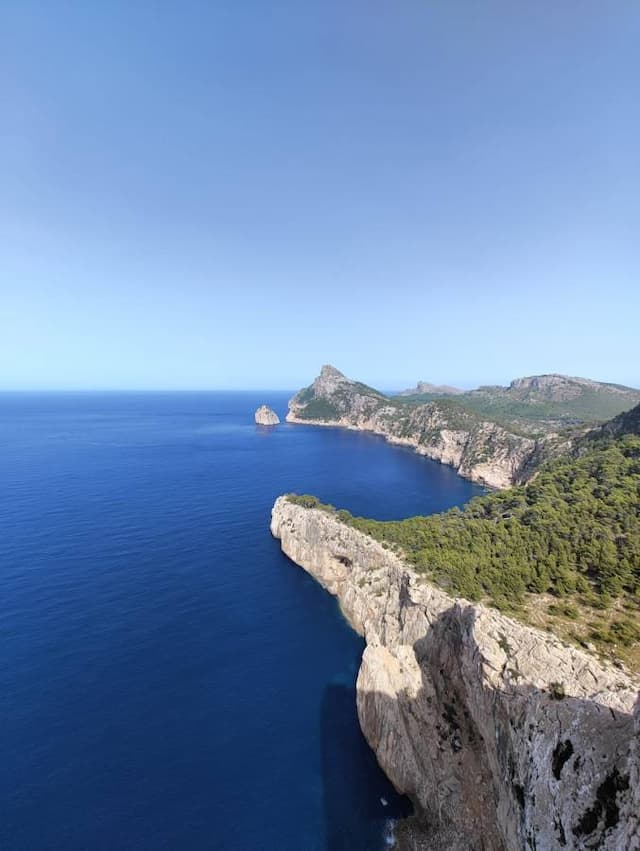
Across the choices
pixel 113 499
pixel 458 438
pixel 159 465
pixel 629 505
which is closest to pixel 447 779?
pixel 629 505

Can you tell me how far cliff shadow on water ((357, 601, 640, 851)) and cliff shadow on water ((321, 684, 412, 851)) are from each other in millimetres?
1224

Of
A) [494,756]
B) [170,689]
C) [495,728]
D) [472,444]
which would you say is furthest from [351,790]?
[472,444]

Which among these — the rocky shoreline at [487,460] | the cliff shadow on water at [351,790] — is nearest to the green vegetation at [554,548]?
the cliff shadow on water at [351,790]

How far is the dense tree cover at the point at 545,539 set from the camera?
3472cm

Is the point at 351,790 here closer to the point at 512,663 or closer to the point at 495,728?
the point at 495,728

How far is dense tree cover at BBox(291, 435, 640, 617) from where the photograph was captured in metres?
34.7

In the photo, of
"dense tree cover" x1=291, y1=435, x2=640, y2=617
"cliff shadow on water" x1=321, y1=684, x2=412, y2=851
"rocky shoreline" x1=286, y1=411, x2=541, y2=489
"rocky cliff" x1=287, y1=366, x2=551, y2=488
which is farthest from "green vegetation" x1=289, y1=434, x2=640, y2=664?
"rocky cliff" x1=287, y1=366, x2=551, y2=488

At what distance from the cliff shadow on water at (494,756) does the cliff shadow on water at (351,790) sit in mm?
1224

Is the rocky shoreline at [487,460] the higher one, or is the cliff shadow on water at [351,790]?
the rocky shoreline at [487,460]

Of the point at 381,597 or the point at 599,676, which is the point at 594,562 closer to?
the point at 599,676

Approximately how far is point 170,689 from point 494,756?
32.7 meters

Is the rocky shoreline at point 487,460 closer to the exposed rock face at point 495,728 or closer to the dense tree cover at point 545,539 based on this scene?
the dense tree cover at point 545,539

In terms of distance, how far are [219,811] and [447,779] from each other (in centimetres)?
1885

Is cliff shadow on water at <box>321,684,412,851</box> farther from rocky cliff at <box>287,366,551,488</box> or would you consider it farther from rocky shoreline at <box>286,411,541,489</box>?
rocky cliff at <box>287,366,551,488</box>
